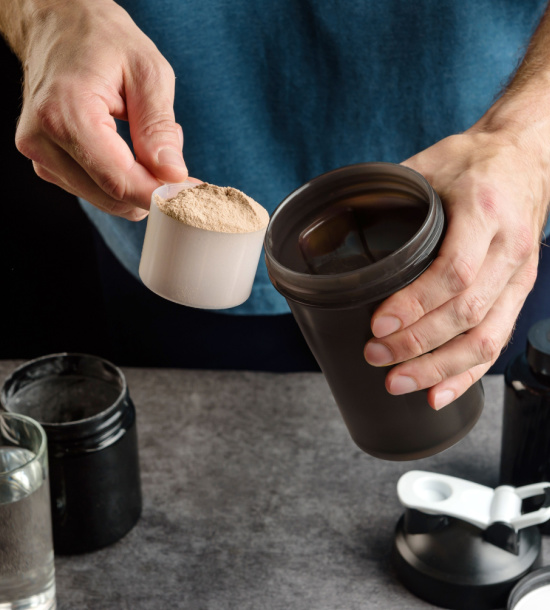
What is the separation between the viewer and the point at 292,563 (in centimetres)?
80

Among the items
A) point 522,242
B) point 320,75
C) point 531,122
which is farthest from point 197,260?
point 320,75

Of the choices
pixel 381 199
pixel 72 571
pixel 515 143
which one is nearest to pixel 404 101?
pixel 515 143

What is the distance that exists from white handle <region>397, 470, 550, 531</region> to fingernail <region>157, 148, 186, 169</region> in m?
0.38

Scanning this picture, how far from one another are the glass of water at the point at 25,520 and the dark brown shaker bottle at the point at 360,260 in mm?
275

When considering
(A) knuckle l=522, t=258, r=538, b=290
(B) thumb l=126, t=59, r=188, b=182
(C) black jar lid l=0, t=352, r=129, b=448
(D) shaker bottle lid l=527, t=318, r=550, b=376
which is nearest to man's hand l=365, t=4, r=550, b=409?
(A) knuckle l=522, t=258, r=538, b=290

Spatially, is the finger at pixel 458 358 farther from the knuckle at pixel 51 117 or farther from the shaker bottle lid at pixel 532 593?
the knuckle at pixel 51 117

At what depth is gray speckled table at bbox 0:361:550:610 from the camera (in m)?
0.77

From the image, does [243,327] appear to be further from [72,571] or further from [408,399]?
[408,399]

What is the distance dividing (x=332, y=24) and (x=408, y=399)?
561 mm

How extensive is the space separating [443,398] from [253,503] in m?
0.35

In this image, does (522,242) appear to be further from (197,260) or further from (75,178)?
(75,178)

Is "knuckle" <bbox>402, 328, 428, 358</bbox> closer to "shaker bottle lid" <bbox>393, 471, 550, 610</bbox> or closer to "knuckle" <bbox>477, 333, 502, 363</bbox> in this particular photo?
"knuckle" <bbox>477, 333, 502, 363</bbox>

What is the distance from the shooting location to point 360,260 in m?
0.58

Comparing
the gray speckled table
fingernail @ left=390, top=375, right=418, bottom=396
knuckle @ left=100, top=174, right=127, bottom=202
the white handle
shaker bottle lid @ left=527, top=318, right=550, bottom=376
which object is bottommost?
the gray speckled table
